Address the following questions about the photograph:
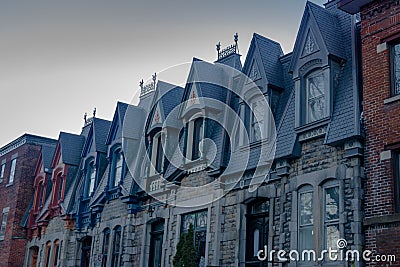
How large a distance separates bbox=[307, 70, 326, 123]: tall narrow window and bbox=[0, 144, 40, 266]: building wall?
76.3ft

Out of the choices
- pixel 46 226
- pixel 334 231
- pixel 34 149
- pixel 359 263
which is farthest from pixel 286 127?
pixel 34 149

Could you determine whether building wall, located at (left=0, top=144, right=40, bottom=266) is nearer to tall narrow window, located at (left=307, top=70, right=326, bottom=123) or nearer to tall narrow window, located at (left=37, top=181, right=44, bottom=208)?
tall narrow window, located at (left=37, top=181, right=44, bottom=208)

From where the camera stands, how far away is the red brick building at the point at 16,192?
Result: 114 ft

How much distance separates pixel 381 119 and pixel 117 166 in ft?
49.7

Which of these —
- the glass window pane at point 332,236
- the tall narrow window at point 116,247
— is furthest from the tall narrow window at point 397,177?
the tall narrow window at point 116,247

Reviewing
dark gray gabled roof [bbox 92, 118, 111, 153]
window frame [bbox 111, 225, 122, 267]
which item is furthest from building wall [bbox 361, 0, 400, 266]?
dark gray gabled roof [bbox 92, 118, 111, 153]

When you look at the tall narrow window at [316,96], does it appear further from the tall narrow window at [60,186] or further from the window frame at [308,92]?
the tall narrow window at [60,186]

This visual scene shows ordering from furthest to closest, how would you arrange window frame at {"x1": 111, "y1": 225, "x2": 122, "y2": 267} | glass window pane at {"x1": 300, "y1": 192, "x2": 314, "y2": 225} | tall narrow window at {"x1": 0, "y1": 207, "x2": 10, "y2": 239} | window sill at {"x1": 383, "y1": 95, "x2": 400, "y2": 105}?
tall narrow window at {"x1": 0, "y1": 207, "x2": 10, "y2": 239} < window frame at {"x1": 111, "y1": 225, "x2": 122, "y2": 267} < glass window pane at {"x1": 300, "y1": 192, "x2": 314, "y2": 225} < window sill at {"x1": 383, "y1": 95, "x2": 400, "y2": 105}

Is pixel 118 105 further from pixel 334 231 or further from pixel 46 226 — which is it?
pixel 334 231

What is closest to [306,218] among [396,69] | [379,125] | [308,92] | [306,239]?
[306,239]

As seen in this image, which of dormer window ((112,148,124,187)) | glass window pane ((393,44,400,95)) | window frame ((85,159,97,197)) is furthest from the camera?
window frame ((85,159,97,197))

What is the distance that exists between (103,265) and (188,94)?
29.9ft

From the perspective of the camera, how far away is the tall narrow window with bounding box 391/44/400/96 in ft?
50.4

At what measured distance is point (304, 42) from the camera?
1803cm
